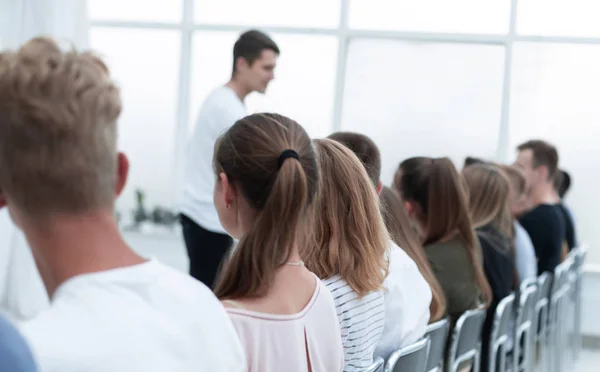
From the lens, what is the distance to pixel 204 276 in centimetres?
398

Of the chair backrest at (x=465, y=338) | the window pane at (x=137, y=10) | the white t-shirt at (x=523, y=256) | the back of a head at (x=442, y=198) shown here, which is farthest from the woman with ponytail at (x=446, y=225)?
the window pane at (x=137, y=10)

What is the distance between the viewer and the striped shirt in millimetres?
2109

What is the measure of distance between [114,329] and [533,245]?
4062mm

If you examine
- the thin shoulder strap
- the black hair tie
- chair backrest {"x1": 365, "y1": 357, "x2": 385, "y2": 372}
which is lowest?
chair backrest {"x1": 365, "y1": 357, "x2": 385, "y2": 372}

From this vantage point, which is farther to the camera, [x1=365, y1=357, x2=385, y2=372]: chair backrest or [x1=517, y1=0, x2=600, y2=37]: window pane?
[x1=517, y1=0, x2=600, y2=37]: window pane

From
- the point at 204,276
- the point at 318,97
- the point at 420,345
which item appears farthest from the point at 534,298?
the point at 318,97

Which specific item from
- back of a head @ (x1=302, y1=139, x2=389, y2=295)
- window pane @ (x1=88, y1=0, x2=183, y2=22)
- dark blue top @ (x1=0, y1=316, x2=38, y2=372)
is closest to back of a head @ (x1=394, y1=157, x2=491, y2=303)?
back of a head @ (x1=302, y1=139, x2=389, y2=295)

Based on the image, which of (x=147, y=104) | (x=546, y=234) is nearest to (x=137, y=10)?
(x=147, y=104)

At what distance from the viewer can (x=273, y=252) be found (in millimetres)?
1707

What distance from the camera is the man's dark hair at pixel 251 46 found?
4012 mm

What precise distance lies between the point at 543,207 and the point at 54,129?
4.20 meters

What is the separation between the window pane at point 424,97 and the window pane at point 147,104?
1.47 m

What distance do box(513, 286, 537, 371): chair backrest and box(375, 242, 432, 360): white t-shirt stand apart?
51.5 inches

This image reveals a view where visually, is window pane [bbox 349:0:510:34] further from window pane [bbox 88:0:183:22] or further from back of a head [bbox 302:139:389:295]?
back of a head [bbox 302:139:389:295]
